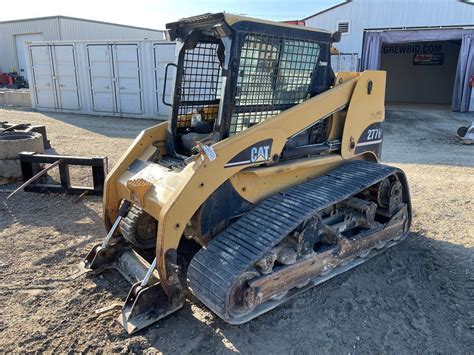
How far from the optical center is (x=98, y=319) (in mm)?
3285

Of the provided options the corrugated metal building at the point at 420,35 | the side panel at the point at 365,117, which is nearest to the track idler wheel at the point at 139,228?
the side panel at the point at 365,117

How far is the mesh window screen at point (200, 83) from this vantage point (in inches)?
163

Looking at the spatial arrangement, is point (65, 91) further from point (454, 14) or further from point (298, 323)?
point (454, 14)

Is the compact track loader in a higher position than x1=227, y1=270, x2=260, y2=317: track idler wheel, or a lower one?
higher

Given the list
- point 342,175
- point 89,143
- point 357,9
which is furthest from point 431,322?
point 357,9

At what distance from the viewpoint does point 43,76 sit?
52.7 ft

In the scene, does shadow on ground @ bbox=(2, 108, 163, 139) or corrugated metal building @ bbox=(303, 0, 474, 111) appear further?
corrugated metal building @ bbox=(303, 0, 474, 111)

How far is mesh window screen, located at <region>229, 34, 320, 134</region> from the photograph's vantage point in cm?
355

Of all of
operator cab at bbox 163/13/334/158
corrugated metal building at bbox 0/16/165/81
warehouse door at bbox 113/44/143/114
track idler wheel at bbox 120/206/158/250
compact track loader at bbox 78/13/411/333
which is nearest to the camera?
compact track loader at bbox 78/13/411/333

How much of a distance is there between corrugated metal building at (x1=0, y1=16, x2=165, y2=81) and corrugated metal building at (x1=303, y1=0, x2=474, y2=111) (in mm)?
14060

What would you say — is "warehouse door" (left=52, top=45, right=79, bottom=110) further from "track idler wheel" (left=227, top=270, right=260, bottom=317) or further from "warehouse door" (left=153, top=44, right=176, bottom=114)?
"track idler wheel" (left=227, top=270, right=260, bottom=317)

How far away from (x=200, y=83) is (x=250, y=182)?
1.35 metres

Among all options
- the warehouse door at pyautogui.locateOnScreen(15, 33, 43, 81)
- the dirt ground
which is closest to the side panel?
the dirt ground

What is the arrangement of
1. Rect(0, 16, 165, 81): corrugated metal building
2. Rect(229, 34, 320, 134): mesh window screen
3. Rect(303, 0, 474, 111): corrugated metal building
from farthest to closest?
Rect(0, 16, 165, 81): corrugated metal building
Rect(303, 0, 474, 111): corrugated metal building
Rect(229, 34, 320, 134): mesh window screen
